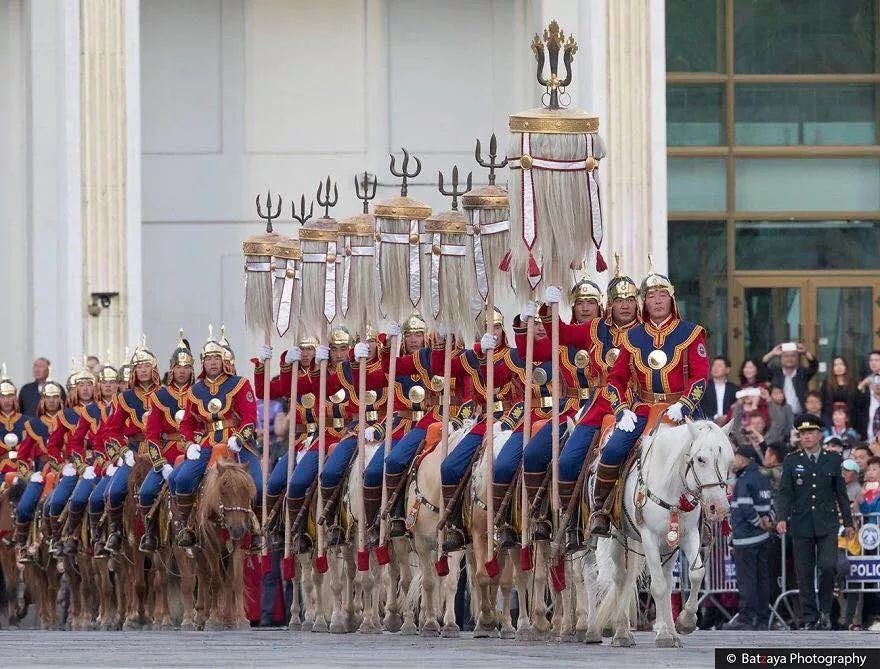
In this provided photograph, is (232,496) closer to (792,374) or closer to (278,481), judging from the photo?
(278,481)

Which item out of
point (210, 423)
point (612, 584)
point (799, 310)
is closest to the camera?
point (612, 584)

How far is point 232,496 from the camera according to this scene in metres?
21.0

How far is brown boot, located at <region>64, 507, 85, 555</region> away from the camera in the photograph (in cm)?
2489

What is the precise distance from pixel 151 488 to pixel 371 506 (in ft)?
8.97

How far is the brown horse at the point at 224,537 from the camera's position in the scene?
2102 centimetres

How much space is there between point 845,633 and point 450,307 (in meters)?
4.04

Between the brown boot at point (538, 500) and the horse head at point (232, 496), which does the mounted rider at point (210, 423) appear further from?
the brown boot at point (538, 500)

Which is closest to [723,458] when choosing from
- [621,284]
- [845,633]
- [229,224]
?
[621,284]

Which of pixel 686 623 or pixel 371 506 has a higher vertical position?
pixel 371 506

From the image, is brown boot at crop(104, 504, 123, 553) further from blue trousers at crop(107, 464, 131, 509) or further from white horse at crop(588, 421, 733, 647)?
white horse at crop(588, 421, 733, 647)

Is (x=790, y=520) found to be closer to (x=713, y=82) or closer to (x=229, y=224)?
(x=713, y=82)

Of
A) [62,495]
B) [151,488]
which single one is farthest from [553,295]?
[62,495]

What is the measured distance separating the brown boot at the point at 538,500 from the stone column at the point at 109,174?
514 inches

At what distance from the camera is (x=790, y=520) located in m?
21.7
